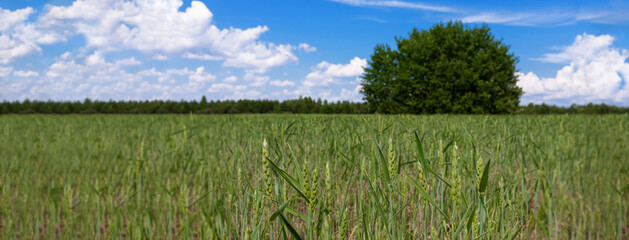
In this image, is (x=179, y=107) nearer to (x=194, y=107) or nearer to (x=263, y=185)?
(x=194, y=107)

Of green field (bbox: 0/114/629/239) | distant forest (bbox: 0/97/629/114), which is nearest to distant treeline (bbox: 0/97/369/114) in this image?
distant forest (bbox: 0/97/629/114)

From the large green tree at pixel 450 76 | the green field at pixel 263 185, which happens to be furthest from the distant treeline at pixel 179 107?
the green field at pixel 263 185

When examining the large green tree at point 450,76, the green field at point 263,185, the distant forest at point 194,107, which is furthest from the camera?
the distant forest at point 194,107

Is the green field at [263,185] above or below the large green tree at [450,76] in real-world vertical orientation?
below

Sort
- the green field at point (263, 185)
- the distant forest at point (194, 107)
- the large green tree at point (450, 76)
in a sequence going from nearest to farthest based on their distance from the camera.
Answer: the green field at point (263, 185), the large green tree at point (450, 76), the distant forest at point (194, 107)

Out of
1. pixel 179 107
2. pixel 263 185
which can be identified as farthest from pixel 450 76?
pixel 179 107

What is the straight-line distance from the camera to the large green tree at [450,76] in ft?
75.0

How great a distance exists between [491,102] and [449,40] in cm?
501

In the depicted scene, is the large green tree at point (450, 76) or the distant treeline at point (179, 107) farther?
the distant treeline at point (179, 107)

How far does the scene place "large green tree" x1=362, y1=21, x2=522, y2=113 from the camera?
75.0ft

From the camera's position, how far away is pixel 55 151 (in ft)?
14.7

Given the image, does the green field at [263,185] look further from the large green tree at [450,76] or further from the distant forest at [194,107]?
the distant forest at [194,107]

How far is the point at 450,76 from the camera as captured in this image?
75.4 feet

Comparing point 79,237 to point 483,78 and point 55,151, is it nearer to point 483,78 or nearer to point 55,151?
point 55,151
